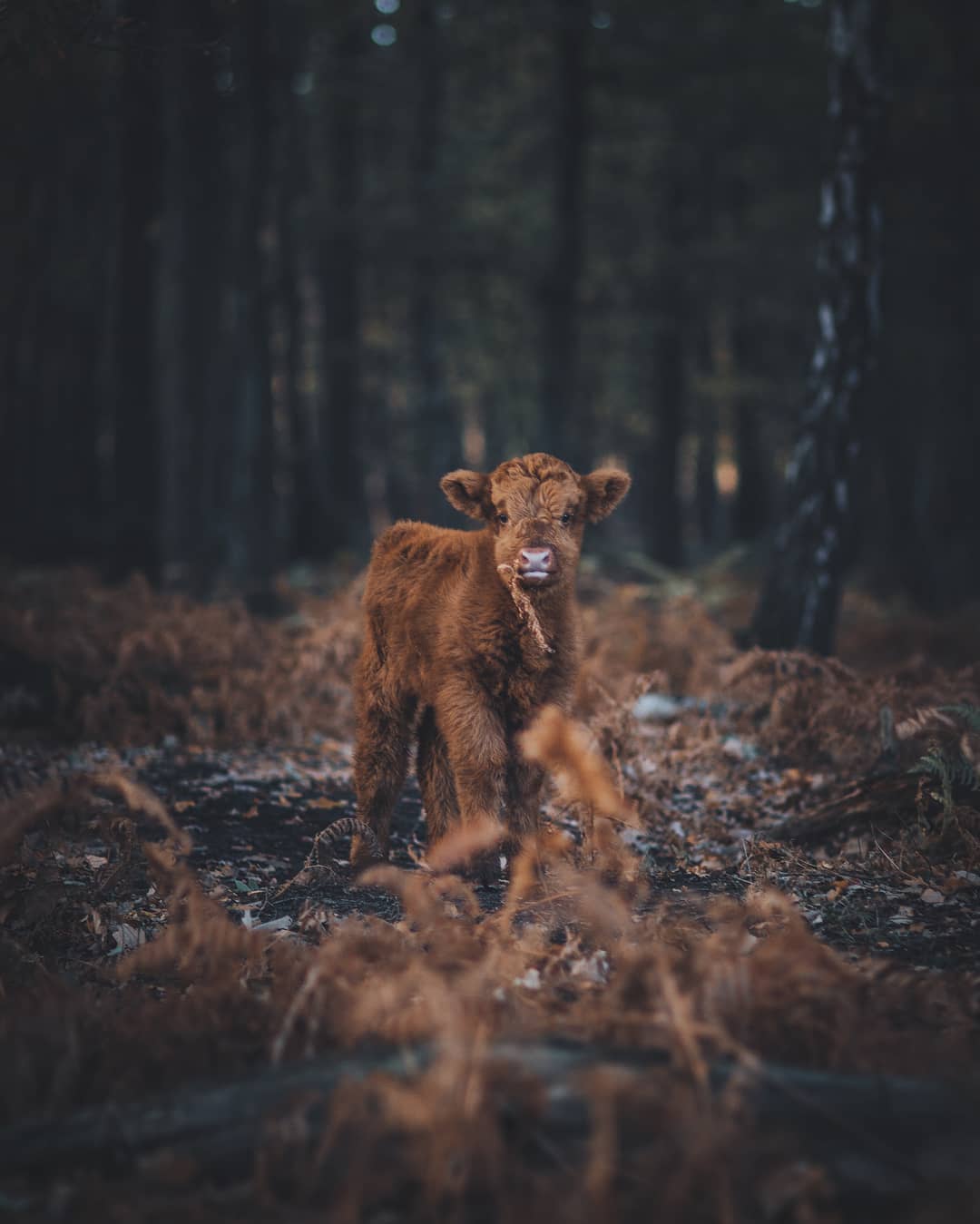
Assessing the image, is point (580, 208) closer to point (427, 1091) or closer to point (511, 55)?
point (511, 55)

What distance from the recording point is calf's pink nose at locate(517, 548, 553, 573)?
15.6 ft

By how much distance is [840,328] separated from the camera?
8930 mm

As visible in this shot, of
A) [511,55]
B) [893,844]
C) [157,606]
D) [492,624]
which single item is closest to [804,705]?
[893,844]

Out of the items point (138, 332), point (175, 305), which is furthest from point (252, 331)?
point (138, 332)

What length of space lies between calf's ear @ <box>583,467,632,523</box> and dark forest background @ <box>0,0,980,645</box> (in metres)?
4.28

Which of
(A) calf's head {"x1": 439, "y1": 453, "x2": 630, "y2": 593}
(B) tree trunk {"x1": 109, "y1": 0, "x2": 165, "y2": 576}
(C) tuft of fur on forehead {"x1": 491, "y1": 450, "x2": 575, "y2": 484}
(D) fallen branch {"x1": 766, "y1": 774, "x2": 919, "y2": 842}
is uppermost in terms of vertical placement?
(B) tree trunk {"x1": 109, "y1": 0, "x2": 165, "y2": 576}

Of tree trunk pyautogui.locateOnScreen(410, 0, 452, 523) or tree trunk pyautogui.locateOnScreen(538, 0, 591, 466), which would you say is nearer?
tree trunk pyautogui.locateOnScreen(538, 0, 591, 466)

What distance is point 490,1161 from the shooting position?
247cm

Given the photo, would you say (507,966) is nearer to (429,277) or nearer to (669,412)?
(429,277)

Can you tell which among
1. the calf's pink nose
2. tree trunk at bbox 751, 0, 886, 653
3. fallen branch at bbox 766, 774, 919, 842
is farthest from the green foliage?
tree trunk at bbox 751, 0, 886, 653

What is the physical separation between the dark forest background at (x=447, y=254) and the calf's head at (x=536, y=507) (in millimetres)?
4383

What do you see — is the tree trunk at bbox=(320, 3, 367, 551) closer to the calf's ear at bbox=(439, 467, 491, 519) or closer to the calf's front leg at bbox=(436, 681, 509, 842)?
the calf's ear at bbox=(439, 467, 491, 519)

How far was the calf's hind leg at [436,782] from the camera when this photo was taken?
221 inches

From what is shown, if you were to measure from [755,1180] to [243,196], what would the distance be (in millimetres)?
14643
